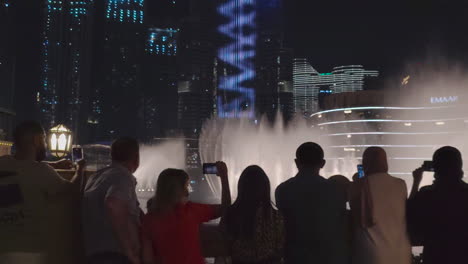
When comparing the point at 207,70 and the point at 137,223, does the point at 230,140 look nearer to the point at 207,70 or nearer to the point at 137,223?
the point at 207,70

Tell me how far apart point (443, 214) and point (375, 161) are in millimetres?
769

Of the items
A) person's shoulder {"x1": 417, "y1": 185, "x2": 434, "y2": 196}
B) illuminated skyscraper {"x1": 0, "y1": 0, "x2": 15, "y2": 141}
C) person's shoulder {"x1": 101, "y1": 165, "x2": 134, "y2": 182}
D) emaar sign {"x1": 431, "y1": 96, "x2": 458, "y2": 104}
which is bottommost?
person's shoulder {"x1": 417, "y1": 185, "x2": 434, "y2": 196}

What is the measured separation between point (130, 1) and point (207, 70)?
4434cm

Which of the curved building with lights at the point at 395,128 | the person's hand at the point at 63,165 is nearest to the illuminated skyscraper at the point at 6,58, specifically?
the curved building with lights at the point at 395,128

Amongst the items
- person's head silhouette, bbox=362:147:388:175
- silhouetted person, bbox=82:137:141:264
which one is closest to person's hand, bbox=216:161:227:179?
silhouetted person, bbox=82:137:141:264

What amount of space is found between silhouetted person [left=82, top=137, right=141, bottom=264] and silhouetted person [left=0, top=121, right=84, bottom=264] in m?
0.24

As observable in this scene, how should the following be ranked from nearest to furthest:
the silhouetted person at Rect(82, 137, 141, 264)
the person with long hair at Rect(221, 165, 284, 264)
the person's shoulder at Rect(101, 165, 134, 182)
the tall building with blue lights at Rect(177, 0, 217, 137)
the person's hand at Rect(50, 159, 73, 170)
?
the silhouetted person at Rect(82, 137, 141, 264) → the person's shoulder at Rect(101, 165, 134, 182) → the person with long hair at Rect(221, 165, 284, 264) → the person's hand at Rect(50, 159, 73, 170) → the tall building with blue lights at Rect(177, 0, 217, 137)

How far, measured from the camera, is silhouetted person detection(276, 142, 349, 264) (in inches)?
178

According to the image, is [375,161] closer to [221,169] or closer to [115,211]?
[221,169]

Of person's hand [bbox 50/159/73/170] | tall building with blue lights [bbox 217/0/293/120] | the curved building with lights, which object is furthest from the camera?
tall building with blue lights [bbox 217/0/293/120]

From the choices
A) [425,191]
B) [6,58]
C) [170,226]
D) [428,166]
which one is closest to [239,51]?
[6,58]

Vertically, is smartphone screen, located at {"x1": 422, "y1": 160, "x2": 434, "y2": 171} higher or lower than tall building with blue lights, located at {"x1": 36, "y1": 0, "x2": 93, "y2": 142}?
lower

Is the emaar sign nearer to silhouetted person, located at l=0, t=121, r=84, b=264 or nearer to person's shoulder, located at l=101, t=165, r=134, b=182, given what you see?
person's shoulder, located at l=101, t=165, r=134, b=182

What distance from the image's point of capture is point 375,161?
4.66 metres
